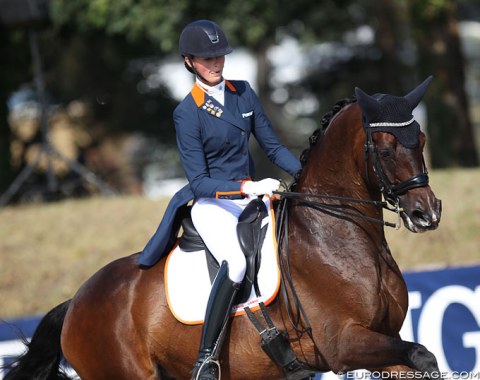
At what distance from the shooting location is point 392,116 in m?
4.68

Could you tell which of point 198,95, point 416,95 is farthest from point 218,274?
point 416,95

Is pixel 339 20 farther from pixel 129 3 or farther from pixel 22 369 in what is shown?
pixel 22 369

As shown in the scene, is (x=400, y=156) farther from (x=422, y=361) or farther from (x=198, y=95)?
(x=198, y=95)

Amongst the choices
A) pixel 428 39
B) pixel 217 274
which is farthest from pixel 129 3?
pixel 217 274

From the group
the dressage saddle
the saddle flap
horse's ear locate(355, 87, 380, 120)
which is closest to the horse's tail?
the dressage saddle

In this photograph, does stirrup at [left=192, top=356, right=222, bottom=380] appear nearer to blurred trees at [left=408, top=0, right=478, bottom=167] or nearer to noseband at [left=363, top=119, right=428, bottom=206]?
noseband at [left=363, top=119, right=428, bottom=206]

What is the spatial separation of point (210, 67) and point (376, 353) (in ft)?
6.76

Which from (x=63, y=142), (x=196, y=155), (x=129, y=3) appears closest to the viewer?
(x=196, y=155)

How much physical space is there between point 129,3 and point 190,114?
1288cm

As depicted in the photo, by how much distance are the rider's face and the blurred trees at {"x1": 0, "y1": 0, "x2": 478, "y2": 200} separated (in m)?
10.1

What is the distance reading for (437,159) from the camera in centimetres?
1633

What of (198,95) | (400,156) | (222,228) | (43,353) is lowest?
(43,353)

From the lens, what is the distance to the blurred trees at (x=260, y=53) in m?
16.1

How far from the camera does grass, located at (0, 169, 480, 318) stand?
11.1 meters
